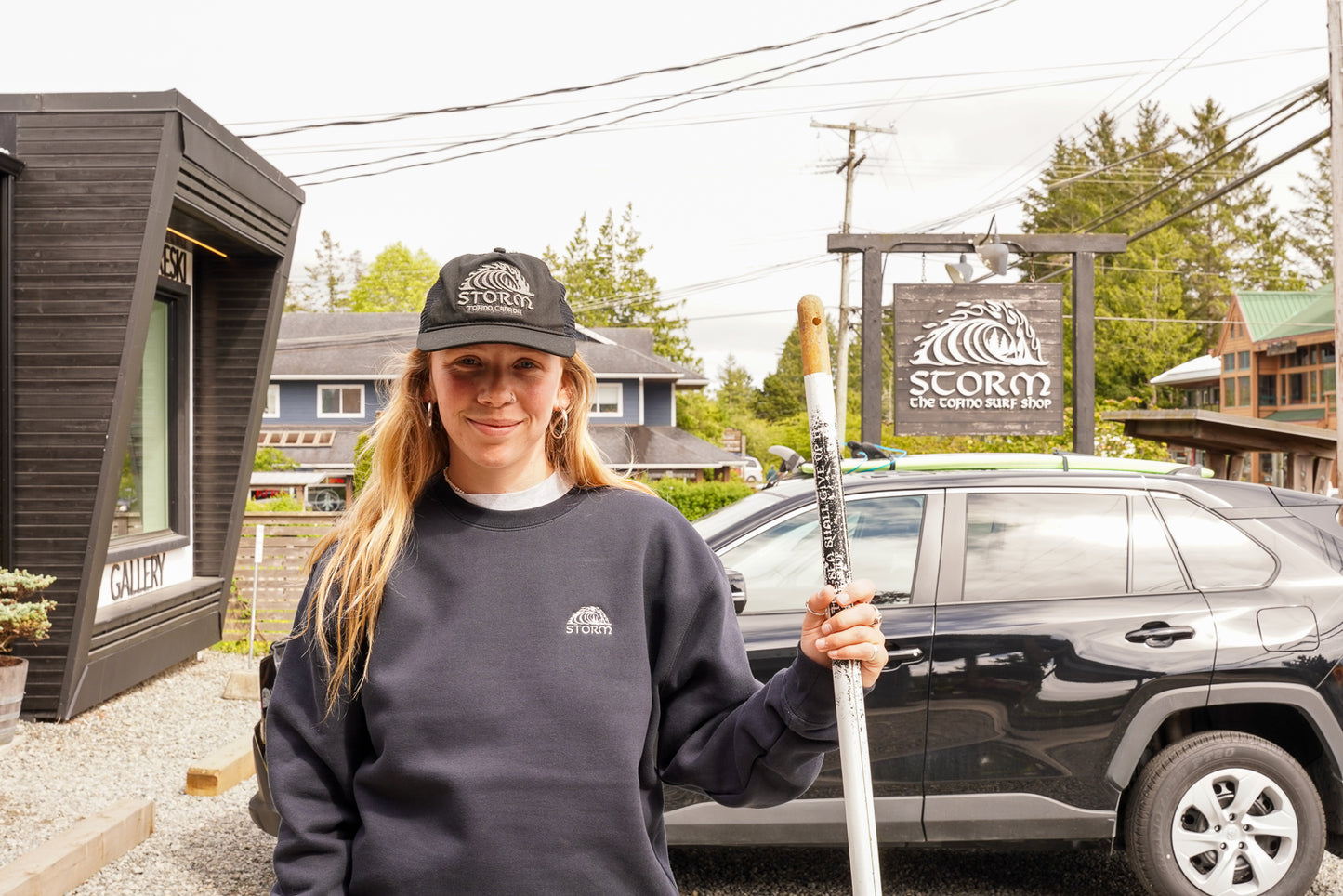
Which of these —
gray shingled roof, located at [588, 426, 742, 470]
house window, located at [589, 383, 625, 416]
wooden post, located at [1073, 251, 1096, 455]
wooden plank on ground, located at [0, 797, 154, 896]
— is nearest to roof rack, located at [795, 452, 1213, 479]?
wooden plank on ground, located at [0, 797, 154, 896]

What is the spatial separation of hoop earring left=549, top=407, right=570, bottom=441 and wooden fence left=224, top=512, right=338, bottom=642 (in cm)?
1057

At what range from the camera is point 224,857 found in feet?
18.1

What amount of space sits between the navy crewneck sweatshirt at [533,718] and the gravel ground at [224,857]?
346 centimetres

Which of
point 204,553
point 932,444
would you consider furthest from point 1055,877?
point 932,444

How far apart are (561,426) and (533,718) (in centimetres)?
53

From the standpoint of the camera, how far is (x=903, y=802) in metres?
4.52

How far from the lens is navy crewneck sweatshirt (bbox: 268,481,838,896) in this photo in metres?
1.72

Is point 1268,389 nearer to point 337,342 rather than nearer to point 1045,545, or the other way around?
point 337,342

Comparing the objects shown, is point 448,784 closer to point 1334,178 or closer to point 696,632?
point 696,632

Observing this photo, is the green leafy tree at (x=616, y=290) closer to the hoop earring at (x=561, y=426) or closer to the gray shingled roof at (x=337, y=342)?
the gray shingled roof at (x=337, y=342)

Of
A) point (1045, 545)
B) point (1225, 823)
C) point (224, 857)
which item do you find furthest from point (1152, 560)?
point (224, 857)

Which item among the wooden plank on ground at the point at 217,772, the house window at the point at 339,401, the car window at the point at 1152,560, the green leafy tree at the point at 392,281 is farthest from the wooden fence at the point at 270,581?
the green leafy tree at the point at 392,281

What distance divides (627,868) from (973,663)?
305 cm

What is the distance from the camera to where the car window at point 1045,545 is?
473cm
